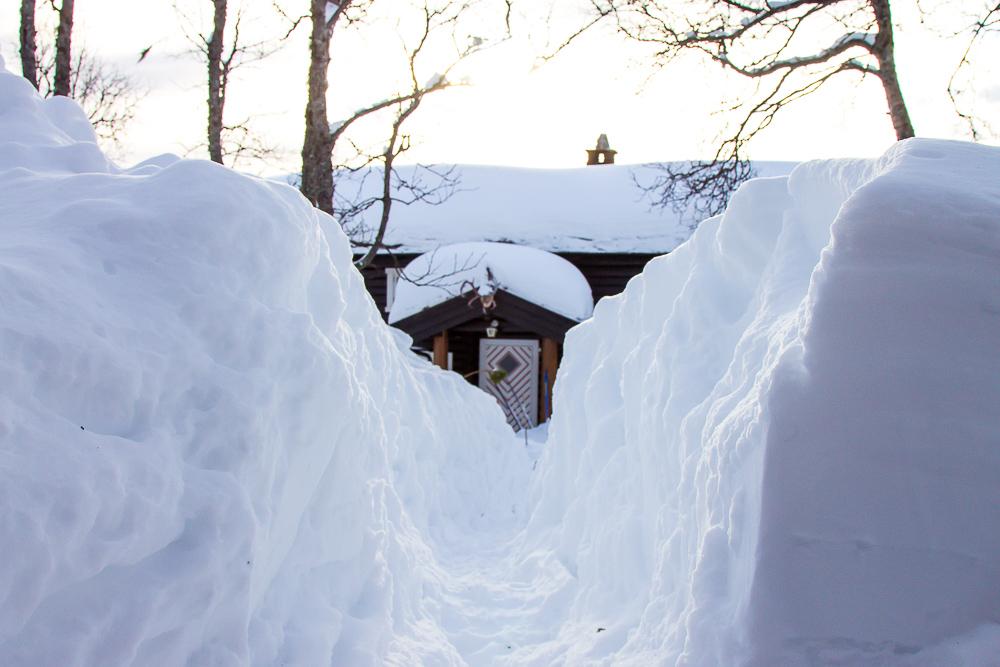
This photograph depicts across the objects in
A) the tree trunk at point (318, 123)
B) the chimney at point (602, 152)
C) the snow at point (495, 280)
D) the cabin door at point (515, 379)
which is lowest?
the cabin door at point (515, 379)

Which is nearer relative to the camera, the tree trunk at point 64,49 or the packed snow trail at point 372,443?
the packed snow trail at point 372,443

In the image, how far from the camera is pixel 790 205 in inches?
179

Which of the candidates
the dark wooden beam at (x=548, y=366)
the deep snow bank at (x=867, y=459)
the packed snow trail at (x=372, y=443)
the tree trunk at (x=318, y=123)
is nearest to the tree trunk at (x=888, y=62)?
the packed snow trail at (x=372, y=443)

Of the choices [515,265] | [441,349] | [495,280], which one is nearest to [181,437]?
[495,280]

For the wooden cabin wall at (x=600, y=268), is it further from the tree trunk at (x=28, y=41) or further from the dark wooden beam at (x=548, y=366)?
the tree trunk at (x=28, y=41)

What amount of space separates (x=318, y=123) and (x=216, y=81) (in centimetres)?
276

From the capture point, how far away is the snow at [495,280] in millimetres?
16297

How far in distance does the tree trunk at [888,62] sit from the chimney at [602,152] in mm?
16344

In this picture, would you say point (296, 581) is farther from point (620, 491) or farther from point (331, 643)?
point (620, 491)

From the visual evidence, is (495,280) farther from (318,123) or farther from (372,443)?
(372,443)

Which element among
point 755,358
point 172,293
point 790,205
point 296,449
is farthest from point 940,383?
point 172,293

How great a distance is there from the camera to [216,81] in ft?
38.8

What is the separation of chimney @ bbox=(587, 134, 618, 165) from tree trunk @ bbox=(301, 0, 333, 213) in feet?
56.5

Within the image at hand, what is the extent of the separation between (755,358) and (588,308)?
13613 mm
